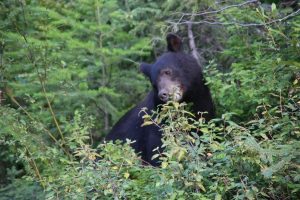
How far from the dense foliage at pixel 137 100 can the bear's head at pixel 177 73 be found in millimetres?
175

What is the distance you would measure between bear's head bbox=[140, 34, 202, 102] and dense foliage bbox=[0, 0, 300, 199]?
0.18m

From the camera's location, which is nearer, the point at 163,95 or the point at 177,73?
the point at 163,95

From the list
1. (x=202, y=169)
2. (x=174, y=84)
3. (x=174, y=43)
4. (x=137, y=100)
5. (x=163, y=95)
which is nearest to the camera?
(x=202, y=169)

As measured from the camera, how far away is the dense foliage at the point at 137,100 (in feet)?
14.1

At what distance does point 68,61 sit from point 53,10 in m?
0.83

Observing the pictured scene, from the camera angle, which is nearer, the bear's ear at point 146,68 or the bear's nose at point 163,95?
the bear's nose at point 163,95

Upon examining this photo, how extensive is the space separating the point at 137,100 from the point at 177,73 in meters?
2.61

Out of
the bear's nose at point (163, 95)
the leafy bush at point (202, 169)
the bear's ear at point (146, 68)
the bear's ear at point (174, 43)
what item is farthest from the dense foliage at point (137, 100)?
the bear's ear at point (146, 68)

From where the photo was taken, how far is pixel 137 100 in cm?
1006

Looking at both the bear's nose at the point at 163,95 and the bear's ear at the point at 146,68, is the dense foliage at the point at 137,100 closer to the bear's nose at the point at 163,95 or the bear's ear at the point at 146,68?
the bear's nose at the point at 163,95

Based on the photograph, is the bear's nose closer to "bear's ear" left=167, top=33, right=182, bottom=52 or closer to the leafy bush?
"bear's ear" left=167, top=33, right=182, bottom=52

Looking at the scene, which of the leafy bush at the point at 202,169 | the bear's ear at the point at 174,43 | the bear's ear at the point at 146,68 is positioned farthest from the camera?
the bear's ear at the point at 146,68

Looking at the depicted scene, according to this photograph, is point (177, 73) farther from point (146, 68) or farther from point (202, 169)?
point (202, 169)

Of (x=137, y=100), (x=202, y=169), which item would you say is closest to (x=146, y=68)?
(x=137, y=100)
